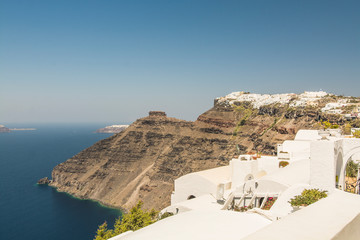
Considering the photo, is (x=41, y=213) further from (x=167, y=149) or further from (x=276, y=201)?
(x=276, y=201)

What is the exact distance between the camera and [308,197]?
1513cm

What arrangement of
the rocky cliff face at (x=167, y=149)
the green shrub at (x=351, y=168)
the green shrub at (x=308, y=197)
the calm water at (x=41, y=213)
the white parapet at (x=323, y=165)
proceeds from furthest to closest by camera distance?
1. the rocky cliff face at (x=167, y=149)
2. the calm water at (x=41, y=213)
3. the green shrub at (x=351, y=168)
4. the white parapet at (x=323, y=165)
5. the green shrub at (x=308, y=197)

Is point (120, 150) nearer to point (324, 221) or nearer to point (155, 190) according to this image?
point (155, 190)

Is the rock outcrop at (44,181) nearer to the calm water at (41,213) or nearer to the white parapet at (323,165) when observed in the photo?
the calm water at (41,213)

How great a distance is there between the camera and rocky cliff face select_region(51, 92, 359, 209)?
71750mm

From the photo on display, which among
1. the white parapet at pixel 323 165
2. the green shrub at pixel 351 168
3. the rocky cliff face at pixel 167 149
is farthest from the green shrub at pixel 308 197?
the rocky cliff face at pixel 167 149

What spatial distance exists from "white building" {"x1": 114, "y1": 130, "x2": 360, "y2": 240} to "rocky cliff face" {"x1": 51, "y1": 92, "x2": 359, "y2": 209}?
3802cm

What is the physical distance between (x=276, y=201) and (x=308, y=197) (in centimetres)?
294

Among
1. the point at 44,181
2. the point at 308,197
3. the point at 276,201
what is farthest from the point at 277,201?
the point at 44,181

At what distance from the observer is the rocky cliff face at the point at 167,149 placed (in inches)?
2825

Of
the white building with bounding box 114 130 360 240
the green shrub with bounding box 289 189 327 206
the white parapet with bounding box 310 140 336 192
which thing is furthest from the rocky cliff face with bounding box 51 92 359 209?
the green shrub with bounding box 289 189 327 206

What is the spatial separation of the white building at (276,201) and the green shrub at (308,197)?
687 millimetres

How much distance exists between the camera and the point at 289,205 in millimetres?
16469

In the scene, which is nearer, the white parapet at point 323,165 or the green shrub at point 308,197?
the green shrub at point 308,197
